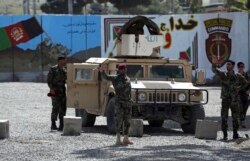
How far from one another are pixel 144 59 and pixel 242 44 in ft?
71.3

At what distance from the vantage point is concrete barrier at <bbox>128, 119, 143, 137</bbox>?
700 inches

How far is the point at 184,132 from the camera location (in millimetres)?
19469

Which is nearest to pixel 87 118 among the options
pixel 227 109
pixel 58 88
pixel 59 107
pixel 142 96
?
pixel 59 107

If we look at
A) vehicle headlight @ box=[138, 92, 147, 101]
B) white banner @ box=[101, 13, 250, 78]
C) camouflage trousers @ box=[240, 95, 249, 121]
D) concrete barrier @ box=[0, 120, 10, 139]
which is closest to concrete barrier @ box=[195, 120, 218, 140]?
vehicle headlight @ box=[138, 92, 147, 101]

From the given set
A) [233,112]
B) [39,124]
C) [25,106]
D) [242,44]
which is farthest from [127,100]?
[242,44]

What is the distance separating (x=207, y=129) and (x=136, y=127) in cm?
154

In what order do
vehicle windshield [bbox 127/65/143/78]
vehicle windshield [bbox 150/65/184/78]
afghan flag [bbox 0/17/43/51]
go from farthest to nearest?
1. afghan flag [bbox 0/17/43/51]
2. vehicle windshield [bbox 150/65/184/78]
3. vehicle windshield [bbox 127/65/143/78]

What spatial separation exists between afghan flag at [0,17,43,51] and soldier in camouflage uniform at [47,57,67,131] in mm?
23331

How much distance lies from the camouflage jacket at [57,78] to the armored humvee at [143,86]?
19.1 inches

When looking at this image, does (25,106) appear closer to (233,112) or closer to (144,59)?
(144,59)

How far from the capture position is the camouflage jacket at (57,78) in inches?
757

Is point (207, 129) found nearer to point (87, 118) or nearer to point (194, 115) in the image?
point (194, 115)

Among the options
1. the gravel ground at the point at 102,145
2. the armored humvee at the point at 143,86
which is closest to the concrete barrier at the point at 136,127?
the gravel ground at the point at 102,145

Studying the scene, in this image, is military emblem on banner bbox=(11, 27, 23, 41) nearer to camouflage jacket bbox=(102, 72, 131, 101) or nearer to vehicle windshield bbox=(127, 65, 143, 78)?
vehicle windshield bbox=(127, 65, 143, 78)
